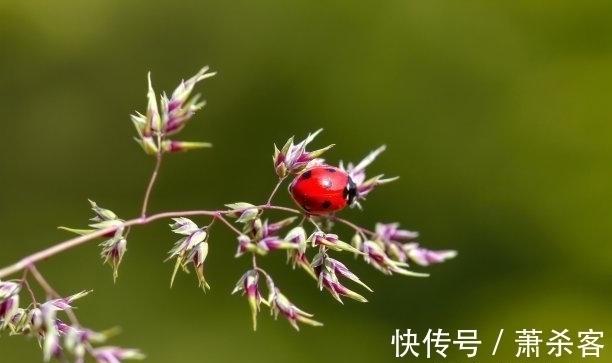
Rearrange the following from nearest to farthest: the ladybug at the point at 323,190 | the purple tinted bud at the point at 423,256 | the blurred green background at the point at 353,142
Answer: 1. the purple tinted bud at the point at 423,256
2. the ladybug at the point at 323,190
3. the blurred green background at the point at 353,142

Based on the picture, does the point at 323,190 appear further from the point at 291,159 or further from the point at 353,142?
the point at 353,142

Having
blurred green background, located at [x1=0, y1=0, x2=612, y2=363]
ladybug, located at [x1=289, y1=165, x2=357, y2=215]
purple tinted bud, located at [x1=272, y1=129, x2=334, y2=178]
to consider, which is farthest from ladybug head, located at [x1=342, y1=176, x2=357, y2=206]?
blurred green background, located at [x1=0, y1=0, x2=612, y2=363]

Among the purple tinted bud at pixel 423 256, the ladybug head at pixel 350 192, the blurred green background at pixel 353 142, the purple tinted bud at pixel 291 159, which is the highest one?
the blurred green background at pixel 353 142

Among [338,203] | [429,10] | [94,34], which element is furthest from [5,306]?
[94,34]

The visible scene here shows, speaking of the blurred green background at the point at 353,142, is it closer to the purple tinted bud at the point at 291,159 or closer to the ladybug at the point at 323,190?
the ladybug at the point at 323,190

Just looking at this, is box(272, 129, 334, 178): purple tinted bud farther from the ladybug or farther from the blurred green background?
the blurred green background

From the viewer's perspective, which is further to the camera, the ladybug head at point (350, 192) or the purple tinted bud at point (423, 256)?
the ladybug head at point (350, 192)

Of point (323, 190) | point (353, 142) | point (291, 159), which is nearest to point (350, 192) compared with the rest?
point (323, 190)

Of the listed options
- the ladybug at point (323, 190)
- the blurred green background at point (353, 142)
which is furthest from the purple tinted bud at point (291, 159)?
the blurred green background at point (353, 142)
